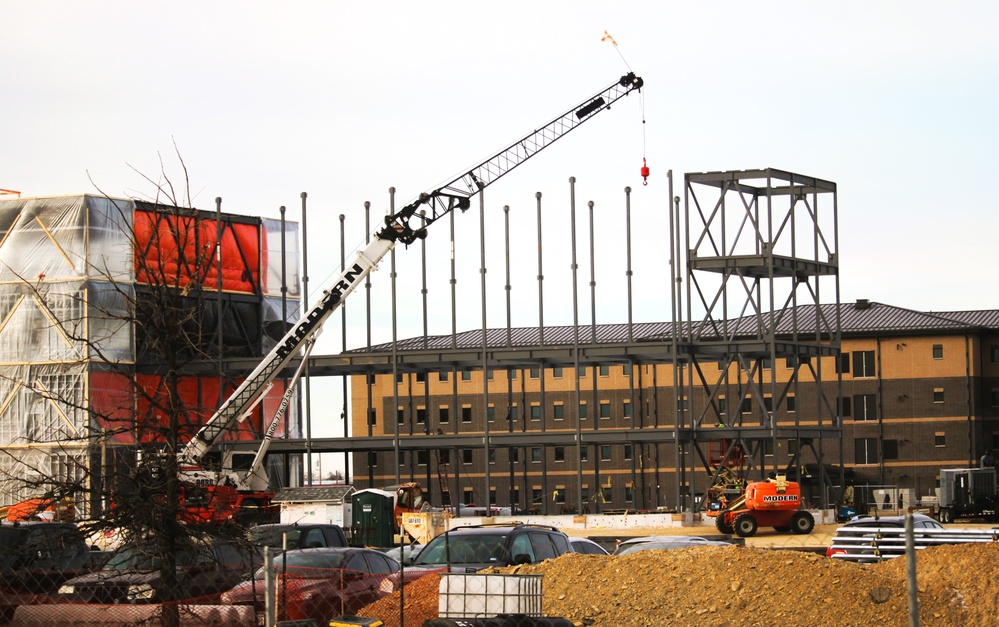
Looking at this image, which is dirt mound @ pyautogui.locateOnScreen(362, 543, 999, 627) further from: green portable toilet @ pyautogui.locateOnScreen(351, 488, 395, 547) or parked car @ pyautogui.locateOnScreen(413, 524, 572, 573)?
green portable toilet @ pyautogui.locateOnScreen(351, 488, 395, 547)

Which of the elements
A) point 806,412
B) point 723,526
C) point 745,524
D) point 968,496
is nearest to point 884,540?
point 745,524

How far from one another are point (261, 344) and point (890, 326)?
46.9m

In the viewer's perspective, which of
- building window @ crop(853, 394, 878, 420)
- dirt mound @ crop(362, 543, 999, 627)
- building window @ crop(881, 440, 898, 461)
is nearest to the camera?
dirt mound @ crop(362, 543, 999, 627)

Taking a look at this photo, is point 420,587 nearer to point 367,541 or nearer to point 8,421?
point 367,541

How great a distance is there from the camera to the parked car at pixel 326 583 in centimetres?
1748

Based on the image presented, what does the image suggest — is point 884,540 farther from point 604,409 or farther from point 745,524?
point 604,409

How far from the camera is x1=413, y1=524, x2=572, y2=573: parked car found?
20.8 metres

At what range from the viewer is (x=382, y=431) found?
10281cm

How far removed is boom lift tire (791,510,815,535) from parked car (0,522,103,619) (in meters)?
30.4

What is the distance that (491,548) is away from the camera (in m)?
21.1

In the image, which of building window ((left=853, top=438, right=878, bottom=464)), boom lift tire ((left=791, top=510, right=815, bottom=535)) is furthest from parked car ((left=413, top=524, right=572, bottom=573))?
building window ((left=853, top=438, right=878, bottom=464))

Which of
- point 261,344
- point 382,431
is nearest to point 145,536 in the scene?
point 261,344

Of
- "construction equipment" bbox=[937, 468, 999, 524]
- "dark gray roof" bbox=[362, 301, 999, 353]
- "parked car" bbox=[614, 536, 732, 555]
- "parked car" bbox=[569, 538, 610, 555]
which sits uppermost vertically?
"dark gray roof" bbox=[362, 301, 999, 353]

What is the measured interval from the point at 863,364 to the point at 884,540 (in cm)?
7255
